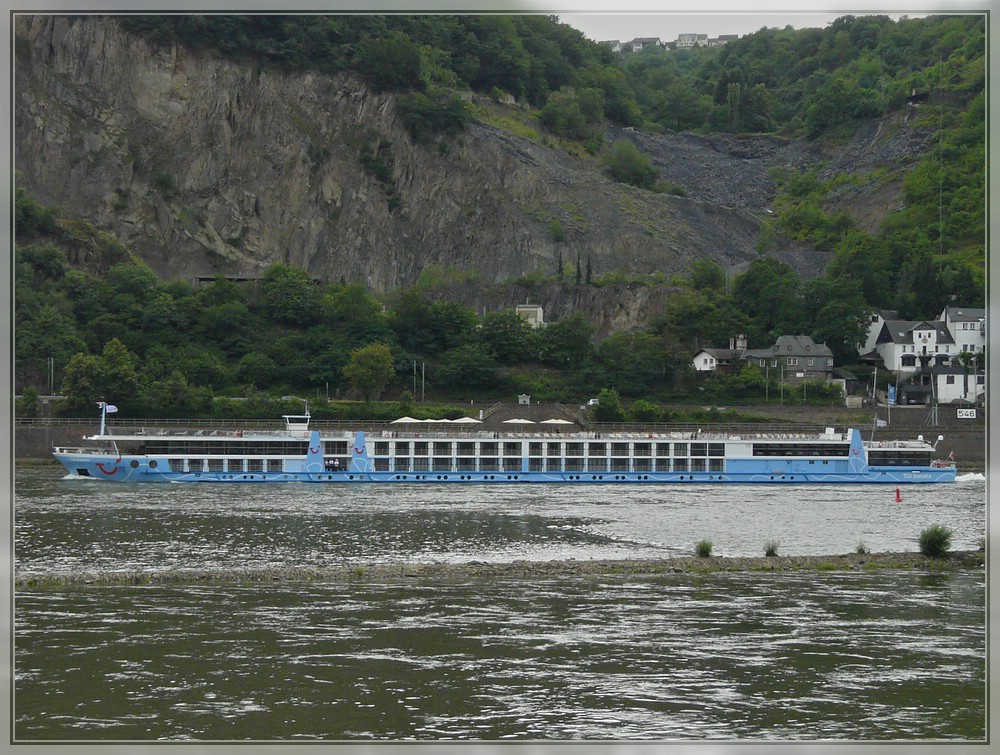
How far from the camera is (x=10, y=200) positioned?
8.70 m

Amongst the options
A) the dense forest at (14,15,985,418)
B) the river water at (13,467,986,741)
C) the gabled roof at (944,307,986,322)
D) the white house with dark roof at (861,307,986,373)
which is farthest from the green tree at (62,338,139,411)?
the gabled roof at (944,307,986,322)

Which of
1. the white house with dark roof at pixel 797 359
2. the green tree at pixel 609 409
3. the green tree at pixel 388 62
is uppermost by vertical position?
the green tree at pixel 388 62

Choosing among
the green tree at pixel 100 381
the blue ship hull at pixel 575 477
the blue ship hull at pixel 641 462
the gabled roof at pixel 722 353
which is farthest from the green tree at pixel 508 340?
the blue ship hull at pixel 575 477

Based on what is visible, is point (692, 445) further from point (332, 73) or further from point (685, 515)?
point (332, 73)

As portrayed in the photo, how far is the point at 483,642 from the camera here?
68.4ft

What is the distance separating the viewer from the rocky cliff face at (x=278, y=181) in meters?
92.6

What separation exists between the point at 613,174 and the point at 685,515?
74064mm

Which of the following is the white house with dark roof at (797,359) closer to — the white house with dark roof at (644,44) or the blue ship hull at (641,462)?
the blue ship hull at (641,462)

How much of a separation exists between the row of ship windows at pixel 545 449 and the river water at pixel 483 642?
17407 mm

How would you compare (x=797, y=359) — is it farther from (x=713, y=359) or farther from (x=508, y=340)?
(x=508, y=340)

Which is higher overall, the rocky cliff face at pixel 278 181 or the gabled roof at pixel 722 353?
the rocky cliff face at pixel 278 181

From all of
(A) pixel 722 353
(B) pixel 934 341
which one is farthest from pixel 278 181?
(B) pixel 934 341

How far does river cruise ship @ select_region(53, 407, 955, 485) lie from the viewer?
53500 mm

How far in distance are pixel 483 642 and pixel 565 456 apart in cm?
3513
